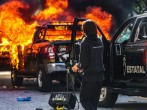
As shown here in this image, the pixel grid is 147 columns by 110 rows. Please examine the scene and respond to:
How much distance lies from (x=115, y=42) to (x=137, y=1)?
67.7 feet

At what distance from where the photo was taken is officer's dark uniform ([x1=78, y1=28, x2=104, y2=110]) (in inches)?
308

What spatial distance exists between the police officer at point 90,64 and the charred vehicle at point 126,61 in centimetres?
218

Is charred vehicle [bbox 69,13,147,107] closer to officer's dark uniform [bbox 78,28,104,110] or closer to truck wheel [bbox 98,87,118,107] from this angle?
truck wheel [bbox 98,87,118,107]

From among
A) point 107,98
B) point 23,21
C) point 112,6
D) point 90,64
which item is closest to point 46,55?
point 107,98

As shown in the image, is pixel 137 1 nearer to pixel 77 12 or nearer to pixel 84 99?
pixel 77 12

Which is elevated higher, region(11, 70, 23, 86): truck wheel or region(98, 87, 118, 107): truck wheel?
region(98, 87, 118, 107): truck wheel

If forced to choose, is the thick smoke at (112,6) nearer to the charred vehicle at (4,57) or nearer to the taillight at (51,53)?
the charred vehicle at (4,57)

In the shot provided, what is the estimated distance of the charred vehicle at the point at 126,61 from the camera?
10070mm

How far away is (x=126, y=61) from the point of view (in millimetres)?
10508

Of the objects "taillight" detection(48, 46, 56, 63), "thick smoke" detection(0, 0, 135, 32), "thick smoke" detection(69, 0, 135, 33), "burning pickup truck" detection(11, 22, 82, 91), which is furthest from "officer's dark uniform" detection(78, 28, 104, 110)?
"thick smoke" detection(69, 0, 135, 33)

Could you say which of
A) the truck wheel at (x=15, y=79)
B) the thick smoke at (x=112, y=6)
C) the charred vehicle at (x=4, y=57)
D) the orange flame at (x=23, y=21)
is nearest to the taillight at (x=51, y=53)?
the truck wheel at (x=15, y=79)

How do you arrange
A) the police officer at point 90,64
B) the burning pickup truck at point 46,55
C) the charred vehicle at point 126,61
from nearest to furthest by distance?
the police officer at point 90,64
the charred vehicle at point 126,61
the burning pickup truck at point 46,55

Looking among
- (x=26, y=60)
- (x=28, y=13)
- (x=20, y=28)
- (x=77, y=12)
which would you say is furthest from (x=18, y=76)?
(x=77, y=12)

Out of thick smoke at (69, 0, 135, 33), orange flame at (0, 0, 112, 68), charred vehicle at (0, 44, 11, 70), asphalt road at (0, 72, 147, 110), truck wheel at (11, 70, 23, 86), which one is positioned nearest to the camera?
asphalt road at (0, 72, 147, 110)
